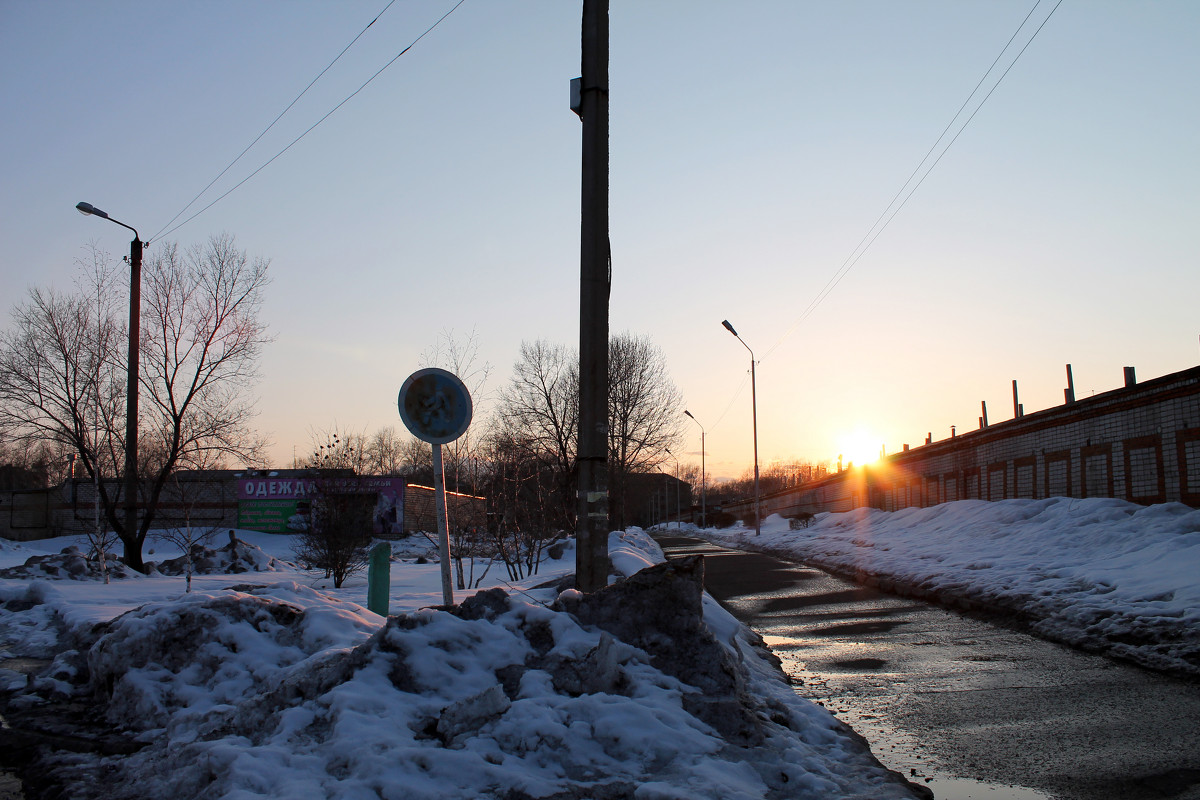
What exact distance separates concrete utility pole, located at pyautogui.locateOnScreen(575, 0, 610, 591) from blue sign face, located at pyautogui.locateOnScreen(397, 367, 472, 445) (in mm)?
1092

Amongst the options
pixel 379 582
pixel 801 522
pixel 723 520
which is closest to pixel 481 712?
pixel 379 582

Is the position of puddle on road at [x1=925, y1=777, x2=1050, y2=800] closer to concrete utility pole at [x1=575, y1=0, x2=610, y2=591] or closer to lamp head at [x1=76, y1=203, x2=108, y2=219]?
concrete utility pole at [x1=575, y1=0, x2=610, y2=591]

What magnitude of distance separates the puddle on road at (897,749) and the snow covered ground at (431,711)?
0.26 m

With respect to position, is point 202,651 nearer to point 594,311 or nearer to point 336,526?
point 594,311

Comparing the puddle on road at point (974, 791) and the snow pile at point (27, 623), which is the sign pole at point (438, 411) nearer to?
the puddle on road at point (974, 791)

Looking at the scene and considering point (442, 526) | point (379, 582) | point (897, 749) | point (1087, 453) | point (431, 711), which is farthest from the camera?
point (1087, 453)

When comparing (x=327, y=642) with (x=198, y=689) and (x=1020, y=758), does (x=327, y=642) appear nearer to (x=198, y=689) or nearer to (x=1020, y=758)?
(x=198, y=689)

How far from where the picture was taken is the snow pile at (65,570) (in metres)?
16.0

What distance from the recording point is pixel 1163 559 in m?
10.5

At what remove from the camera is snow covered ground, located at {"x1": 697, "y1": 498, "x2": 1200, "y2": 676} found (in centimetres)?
759

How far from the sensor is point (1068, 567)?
38.5ft

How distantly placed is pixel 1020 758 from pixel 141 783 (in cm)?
470

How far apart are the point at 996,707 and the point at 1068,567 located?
24.5 feet

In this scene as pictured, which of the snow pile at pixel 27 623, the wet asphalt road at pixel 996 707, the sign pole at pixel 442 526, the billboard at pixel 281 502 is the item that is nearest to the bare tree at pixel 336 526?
the snow pile at pixel 27 623
